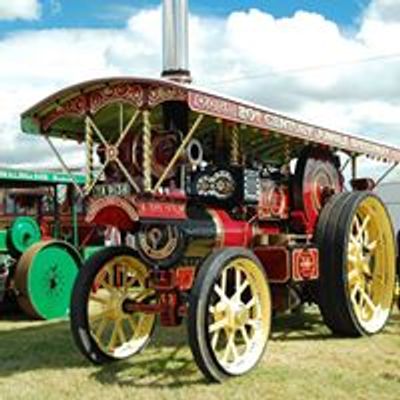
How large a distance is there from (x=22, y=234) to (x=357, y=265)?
3981 millimetres

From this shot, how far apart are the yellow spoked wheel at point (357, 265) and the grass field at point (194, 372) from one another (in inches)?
7.5

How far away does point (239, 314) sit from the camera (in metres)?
5.21

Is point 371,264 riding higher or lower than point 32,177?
lower

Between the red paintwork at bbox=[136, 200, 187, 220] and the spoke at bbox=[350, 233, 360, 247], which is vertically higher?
the red paintwork at bbox=[136, 200, 187, 220]

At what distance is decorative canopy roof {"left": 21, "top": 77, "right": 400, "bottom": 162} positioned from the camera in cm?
507

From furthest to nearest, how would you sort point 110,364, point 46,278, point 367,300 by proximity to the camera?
1. point 46,278
2. point 367,300
3. point 110,364

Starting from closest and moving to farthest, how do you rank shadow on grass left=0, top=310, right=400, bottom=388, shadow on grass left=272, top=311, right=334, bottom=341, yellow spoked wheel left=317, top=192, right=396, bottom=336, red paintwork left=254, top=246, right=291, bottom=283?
shadow on grass left=0, top=310, right=400, bottom=388 → red paintwork left=254, top=246, right=291, bottom=283 → yellow spoked wheel left=317, top=192, right=396, bottom=336 → shadow on grass left=272, top=311, right=334, bottom=341

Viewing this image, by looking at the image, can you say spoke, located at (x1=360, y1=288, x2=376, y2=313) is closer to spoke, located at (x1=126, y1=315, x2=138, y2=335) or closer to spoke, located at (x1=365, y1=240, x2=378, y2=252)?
spoke, located at (x1=365, y1=240, x2=378, y2=252)

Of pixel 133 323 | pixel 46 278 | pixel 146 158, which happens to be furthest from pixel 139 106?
pixel 46 278

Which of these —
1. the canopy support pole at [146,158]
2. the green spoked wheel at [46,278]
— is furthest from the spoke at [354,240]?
the green spoked wheel at [46,278]

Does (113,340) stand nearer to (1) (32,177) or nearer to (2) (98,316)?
(2) (98,316)

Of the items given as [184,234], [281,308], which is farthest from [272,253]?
[184,234]

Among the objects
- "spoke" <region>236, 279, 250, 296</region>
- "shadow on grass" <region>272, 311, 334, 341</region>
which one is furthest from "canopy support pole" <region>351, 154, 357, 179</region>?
"spoke" <region>236, 279, 250, 296</region>

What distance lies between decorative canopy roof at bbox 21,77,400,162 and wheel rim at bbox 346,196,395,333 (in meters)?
0.87
